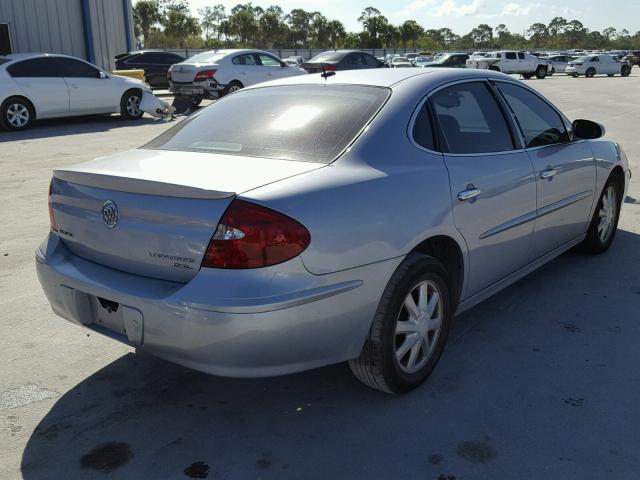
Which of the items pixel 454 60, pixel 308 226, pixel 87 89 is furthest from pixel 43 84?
pixel 454 60

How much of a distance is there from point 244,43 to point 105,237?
100089 mm

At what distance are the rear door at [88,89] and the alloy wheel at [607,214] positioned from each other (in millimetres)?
11936

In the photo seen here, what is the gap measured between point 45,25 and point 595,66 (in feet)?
116

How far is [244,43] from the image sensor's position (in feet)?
322

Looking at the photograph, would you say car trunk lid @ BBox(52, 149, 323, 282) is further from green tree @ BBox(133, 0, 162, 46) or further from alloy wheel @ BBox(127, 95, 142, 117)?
green tree @ BBox(133, 0, 162, 46)

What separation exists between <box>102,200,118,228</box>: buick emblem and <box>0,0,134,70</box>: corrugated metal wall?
2039cm

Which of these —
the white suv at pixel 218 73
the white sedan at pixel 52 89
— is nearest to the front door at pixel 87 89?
the white sedan at pixel 52 89

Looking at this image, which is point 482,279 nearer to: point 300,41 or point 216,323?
point 216,323

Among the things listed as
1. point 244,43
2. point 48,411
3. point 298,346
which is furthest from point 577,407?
point 244,43

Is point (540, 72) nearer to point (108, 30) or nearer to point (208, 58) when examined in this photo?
point (108, 30)

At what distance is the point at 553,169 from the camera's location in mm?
4254

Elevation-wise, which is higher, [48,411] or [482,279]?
[482,279]

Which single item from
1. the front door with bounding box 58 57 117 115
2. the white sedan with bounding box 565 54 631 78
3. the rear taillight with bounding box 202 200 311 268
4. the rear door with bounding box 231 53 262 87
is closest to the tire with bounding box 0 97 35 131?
the front door with bounding box 58 57 117 115

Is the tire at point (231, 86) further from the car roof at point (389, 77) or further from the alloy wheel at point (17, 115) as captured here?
the car roof at point (389, 77)
